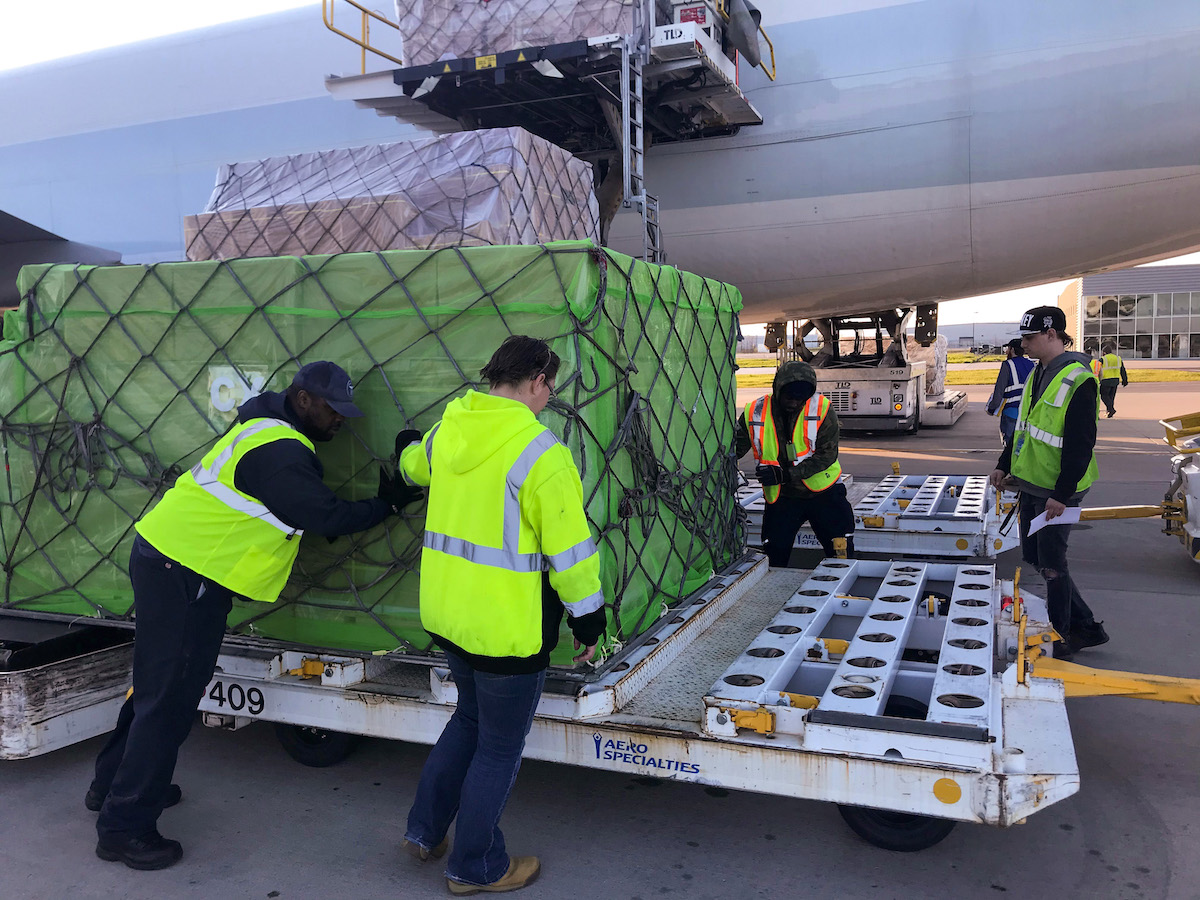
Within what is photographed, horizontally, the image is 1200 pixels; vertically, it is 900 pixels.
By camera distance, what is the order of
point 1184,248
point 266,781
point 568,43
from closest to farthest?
point 266,781
point 568,43
point 1184,248

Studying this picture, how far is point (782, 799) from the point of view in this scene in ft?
11.6

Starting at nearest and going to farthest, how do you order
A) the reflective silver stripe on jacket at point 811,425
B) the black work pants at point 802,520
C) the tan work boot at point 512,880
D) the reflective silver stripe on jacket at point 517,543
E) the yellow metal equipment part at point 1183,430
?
1. the reflective silver stripe on jacket at point 517,543
2. the tan work boot at point 512,880
3. the reflective silver stripe on jacket at point 811,425
4. the black work pants at point 802,520
5. the yellow metal equipment part at point 1183,430

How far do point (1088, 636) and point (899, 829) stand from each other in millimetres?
2532

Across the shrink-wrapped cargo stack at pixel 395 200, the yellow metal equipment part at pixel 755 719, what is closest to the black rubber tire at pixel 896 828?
the yellow metal equipment part at pixel 755 719

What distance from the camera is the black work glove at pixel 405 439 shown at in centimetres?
331

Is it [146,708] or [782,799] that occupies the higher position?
[146,708]

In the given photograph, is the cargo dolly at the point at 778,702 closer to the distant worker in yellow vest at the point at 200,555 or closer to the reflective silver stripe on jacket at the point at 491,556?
the distant worker in yellow vest at the point at 200,555

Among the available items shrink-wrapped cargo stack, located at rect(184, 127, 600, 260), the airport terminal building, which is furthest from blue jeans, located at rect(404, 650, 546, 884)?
the airport terminal building

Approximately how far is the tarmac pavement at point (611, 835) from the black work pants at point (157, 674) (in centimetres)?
23

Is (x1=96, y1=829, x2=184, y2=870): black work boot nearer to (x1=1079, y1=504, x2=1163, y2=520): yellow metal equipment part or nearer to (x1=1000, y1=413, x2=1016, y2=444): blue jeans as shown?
(x1=1079, y1=504, x2=1163, y2=520): yellow metal equipment part

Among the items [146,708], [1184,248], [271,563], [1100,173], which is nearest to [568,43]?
[1100,173]

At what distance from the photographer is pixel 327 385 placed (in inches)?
126

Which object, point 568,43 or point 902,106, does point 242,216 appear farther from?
point 902,106

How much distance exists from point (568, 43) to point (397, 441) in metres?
5.04
